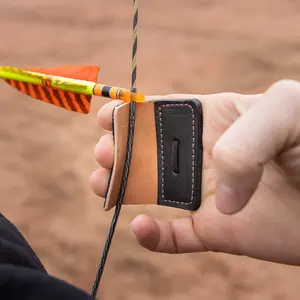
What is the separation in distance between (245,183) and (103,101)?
3.03 feet

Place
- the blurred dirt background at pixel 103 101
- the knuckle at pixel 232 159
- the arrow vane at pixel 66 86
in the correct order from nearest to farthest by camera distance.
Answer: the knuckle at pixel 232 159 < the arrow vane at pixel 66 86 < the blurred dirt background at pixel 103 101

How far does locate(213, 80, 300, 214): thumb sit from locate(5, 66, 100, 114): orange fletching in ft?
0.65

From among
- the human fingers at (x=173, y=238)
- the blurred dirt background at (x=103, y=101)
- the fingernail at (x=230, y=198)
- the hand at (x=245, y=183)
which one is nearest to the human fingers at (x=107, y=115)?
the hand at (x=245, y=183)

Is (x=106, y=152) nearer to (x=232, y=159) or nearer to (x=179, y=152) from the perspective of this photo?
(x=179, y=152)

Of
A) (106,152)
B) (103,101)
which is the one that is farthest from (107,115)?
(103,101)

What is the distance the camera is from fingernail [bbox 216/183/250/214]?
400 millimetres

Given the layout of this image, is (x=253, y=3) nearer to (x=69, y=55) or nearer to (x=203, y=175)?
(x=69, y=55)

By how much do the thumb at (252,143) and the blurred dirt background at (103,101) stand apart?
23.4 inches

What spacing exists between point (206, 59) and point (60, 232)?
69cm

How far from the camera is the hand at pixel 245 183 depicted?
1.28 ft

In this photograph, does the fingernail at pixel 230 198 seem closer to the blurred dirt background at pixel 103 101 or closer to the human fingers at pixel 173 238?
the human fingers at pixel 173 238

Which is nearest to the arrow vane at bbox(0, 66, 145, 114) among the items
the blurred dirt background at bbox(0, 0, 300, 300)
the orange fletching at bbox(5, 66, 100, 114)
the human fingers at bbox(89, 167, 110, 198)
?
the orange fletching at bbox(5, 66, 100, 114)

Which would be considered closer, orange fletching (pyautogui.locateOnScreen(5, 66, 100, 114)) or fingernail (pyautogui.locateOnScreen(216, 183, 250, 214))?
fingernail (pyautogui.locateOnScreen(216, 183, 250, 214))

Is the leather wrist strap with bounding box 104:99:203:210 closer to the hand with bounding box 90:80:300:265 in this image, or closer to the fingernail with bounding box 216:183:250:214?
the hand with bounding box 90:80:300:265
